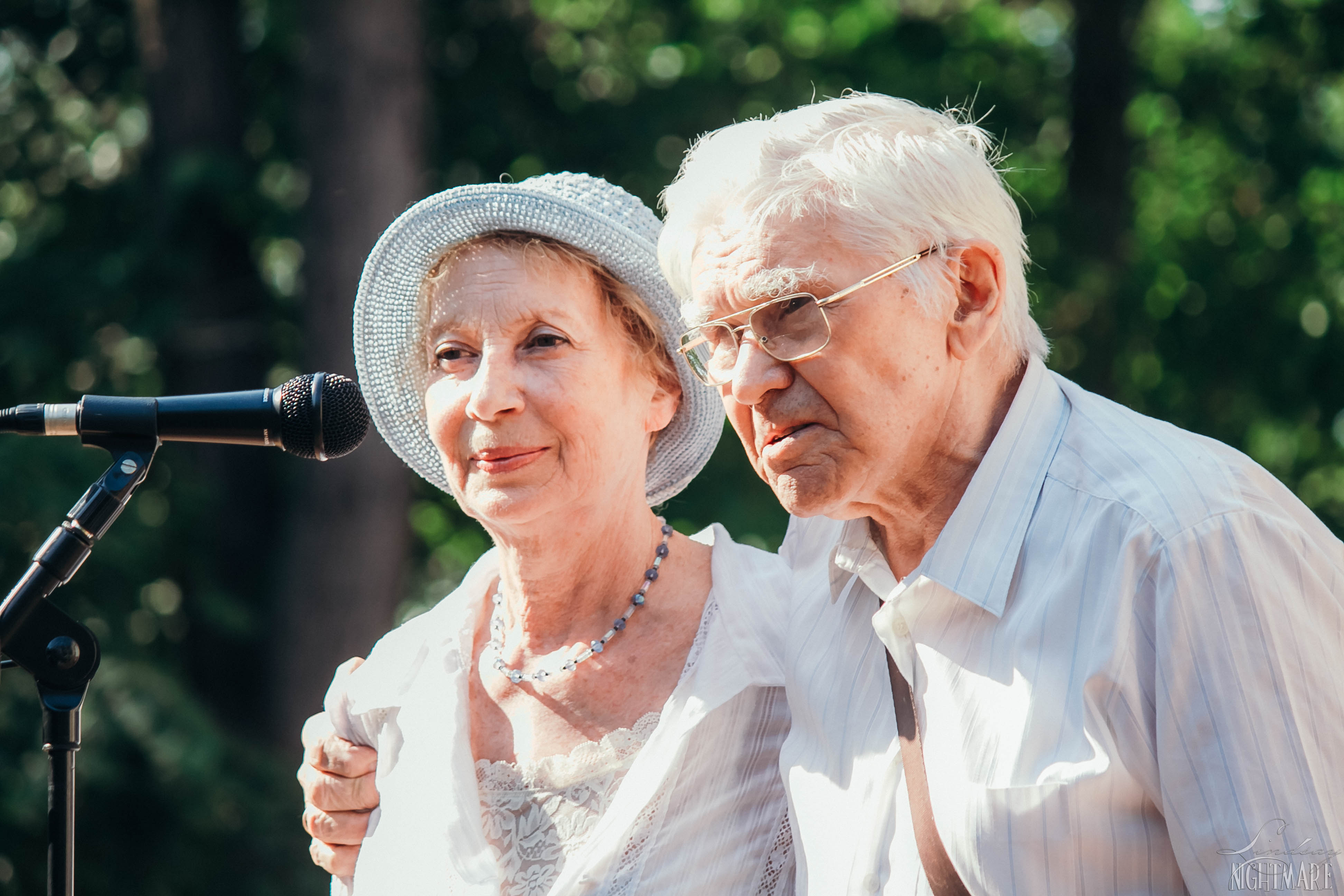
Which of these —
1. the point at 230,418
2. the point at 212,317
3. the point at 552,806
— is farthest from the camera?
the point at 212,317

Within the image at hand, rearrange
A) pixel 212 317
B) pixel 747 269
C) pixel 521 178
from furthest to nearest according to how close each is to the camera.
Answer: pixel 521 178 < pixel 212 317 < pixel 747 269

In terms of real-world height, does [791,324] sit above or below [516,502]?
below

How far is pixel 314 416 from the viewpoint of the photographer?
76.0 inches

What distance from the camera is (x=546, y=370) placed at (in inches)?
89.4

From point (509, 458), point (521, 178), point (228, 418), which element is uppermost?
point (521, 178)

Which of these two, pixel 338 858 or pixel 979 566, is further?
pixel 338 858

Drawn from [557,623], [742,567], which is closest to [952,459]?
[742,567]

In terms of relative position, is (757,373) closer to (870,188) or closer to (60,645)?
(870,188)

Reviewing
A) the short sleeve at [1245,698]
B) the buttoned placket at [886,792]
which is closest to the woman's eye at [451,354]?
the buttoned placket at [886,792]

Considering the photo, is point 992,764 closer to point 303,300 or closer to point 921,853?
point 921,853

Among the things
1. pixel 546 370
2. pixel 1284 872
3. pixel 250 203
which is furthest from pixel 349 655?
pixel 1284 872

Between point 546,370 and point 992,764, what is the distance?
42.7 inches

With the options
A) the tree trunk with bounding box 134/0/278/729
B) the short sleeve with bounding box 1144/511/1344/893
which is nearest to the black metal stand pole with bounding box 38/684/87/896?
the short sleeve with bounding box 1144/511/1344/893

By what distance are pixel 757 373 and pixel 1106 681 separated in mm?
657
